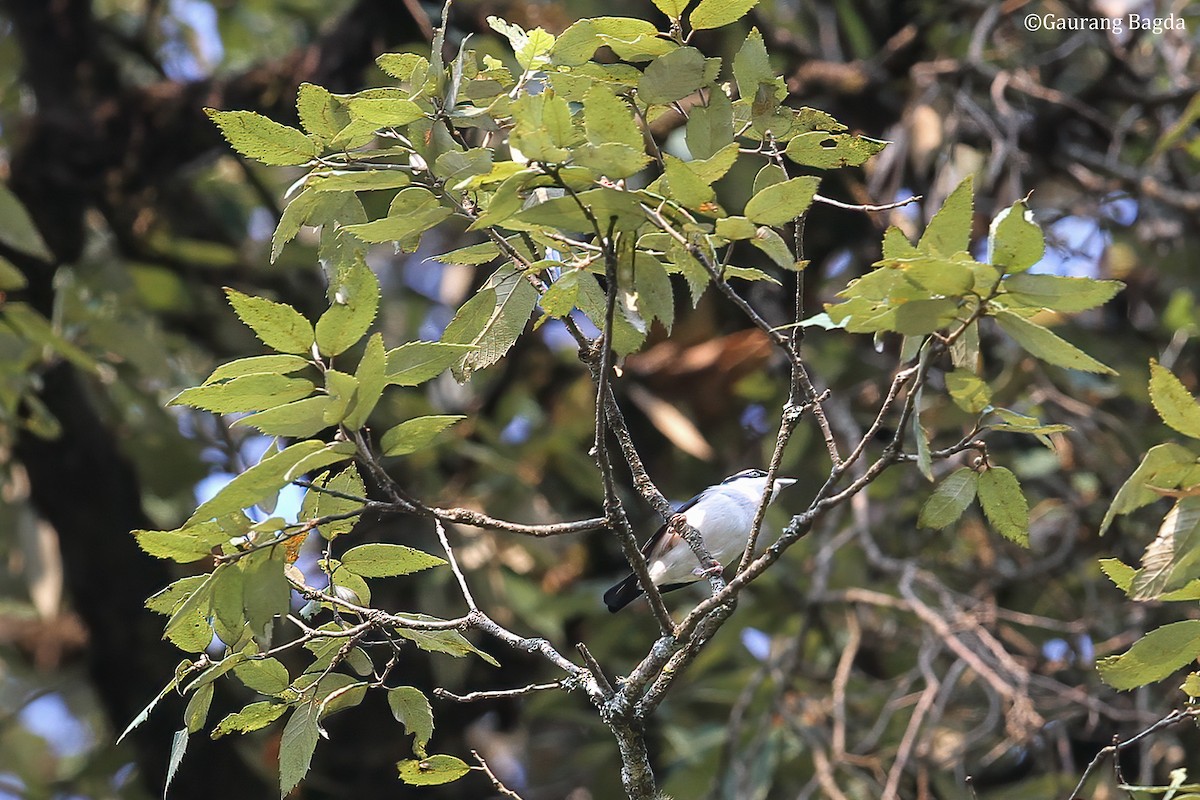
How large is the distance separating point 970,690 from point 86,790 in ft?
11.5

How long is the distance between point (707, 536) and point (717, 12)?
163 centimetres

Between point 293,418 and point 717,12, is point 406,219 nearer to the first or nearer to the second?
point 293,418

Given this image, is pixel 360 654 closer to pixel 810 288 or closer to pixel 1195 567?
pixel 1195 567

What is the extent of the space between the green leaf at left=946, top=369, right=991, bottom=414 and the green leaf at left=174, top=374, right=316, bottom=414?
82 centimetres

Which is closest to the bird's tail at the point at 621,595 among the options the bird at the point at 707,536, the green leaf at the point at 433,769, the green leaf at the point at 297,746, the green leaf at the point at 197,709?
the bird at the point at 707,536

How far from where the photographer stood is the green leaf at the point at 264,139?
5.37ft

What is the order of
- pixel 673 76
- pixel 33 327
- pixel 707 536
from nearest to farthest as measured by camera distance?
pixel 673 76, pixel 707 536, pixel 33 327

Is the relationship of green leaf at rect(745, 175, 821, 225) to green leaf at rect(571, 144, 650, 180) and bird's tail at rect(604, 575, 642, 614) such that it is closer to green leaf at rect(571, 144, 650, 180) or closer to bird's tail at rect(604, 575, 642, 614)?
green leaf at rect(571, 144, 650, 180)

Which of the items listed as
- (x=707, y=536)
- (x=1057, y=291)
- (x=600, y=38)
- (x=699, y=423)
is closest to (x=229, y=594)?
(x=600, y=38)

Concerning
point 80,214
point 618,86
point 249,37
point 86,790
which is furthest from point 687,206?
point 249,37

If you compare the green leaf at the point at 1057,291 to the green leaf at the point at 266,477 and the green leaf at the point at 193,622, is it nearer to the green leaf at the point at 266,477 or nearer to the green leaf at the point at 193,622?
the green leaf at the point at 266,477

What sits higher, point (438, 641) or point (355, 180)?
point (355, 180)

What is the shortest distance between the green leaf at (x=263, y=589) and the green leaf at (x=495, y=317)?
0.40 metres

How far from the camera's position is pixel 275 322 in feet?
4.98
